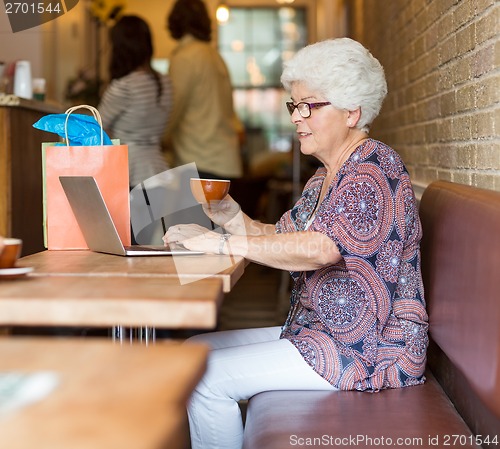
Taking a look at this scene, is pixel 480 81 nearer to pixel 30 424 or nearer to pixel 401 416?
pixel 401 416

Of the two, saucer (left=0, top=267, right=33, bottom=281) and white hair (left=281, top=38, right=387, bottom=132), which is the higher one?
white hair (left=281, top=38, right=387, bottom=132)

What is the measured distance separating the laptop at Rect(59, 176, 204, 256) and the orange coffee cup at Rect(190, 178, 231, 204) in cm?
14

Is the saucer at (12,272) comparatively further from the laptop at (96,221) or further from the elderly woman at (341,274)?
the elderly woman at (341,274)

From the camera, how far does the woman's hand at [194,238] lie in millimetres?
1952

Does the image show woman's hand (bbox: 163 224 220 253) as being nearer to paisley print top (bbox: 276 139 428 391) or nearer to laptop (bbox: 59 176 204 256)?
laptop (bbox: 59 176 204 256)

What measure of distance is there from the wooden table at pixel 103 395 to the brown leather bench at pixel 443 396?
788 millimetres

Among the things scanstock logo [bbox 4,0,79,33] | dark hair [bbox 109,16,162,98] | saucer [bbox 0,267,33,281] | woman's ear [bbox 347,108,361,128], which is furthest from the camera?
scanstock logo [bbox 4,0,79,33]

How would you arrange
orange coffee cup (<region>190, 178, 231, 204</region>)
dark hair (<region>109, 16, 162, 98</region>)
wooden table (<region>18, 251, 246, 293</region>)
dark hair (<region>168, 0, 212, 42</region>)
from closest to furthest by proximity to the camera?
wooden table (<region>18, 251, 246, 293</region>) → orange coffee cup (<region>190, 178, 231, 204</region>) → dark hair (<region>109, 16, 162, 98</region>) → dark hair (<region>168, 0, 212, 42</region>)

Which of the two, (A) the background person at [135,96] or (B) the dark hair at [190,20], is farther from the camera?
(B) the dark hair at [190,20]

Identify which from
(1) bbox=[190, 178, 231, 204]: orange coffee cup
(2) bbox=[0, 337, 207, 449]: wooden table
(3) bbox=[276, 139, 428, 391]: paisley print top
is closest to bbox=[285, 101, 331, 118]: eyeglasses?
(3) bbox=[276, 139, 428, 391]: paisley print top

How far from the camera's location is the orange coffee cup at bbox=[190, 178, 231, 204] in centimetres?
205

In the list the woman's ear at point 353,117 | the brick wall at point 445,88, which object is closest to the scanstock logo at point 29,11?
the brick wall at point 445,88

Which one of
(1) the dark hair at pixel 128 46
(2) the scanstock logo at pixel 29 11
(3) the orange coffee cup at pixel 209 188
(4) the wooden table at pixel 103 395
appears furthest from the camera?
(2) the scanstock logo at pixel 29 11

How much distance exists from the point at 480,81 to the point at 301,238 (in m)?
0.71
